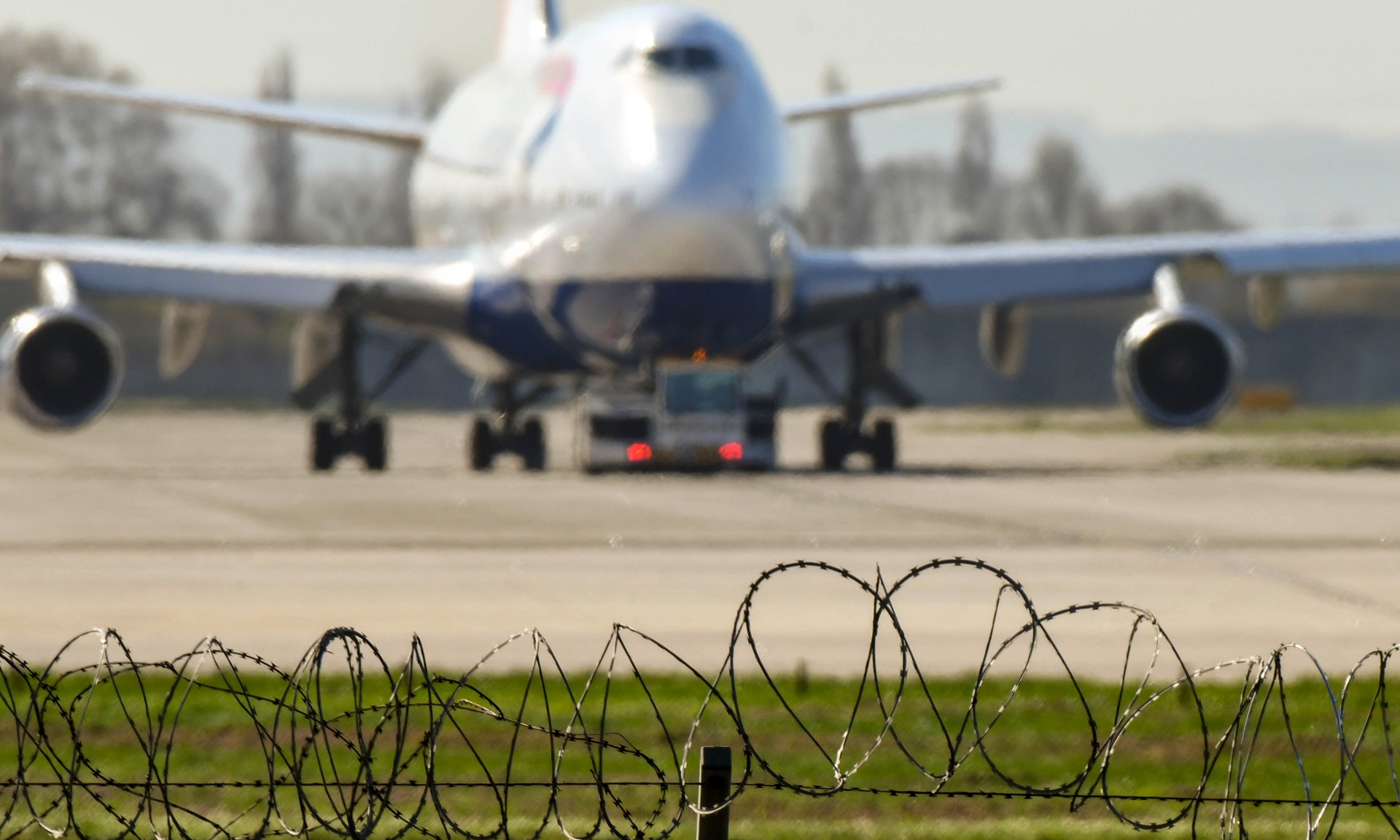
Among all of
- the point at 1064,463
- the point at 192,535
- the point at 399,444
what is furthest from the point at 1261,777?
the point at 399,444

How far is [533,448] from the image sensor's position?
34.0 metres

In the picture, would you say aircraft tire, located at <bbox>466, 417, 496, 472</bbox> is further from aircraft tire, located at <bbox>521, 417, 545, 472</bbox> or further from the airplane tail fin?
the airplane tail fin

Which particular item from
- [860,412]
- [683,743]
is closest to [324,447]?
[860,412]

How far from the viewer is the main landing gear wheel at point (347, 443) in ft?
106

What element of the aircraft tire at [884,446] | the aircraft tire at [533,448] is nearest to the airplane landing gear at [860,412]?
the aircraft tire at [884,446]

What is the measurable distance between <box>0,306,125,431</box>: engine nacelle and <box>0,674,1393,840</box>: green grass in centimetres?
1734

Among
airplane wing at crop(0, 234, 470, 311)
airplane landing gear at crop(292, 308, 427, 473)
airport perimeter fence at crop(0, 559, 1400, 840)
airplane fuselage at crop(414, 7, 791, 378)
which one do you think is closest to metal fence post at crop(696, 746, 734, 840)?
airport perimeter fence at crop(0, 559, 1400, 840)

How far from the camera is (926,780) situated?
32.5 feet

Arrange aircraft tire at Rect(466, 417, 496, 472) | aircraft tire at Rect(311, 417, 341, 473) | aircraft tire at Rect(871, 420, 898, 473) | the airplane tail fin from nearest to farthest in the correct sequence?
aircraft tire at Rect(311, 417, 341, 473), aircraft tire at Rect(871, 420, 898, 473), aircraft tire at Rect(466, 417, 496, 472), the airplane tail fin

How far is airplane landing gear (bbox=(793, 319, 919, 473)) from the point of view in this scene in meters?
33.2

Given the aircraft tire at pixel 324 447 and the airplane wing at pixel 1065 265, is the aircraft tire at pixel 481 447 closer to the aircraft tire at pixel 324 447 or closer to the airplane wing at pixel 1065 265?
the aircraft tire at pixel 324 447

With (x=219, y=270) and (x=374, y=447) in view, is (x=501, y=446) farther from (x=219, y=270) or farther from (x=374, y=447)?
(x=219, y=270)

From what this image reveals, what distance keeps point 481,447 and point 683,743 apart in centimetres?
2323

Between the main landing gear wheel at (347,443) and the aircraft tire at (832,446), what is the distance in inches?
226
